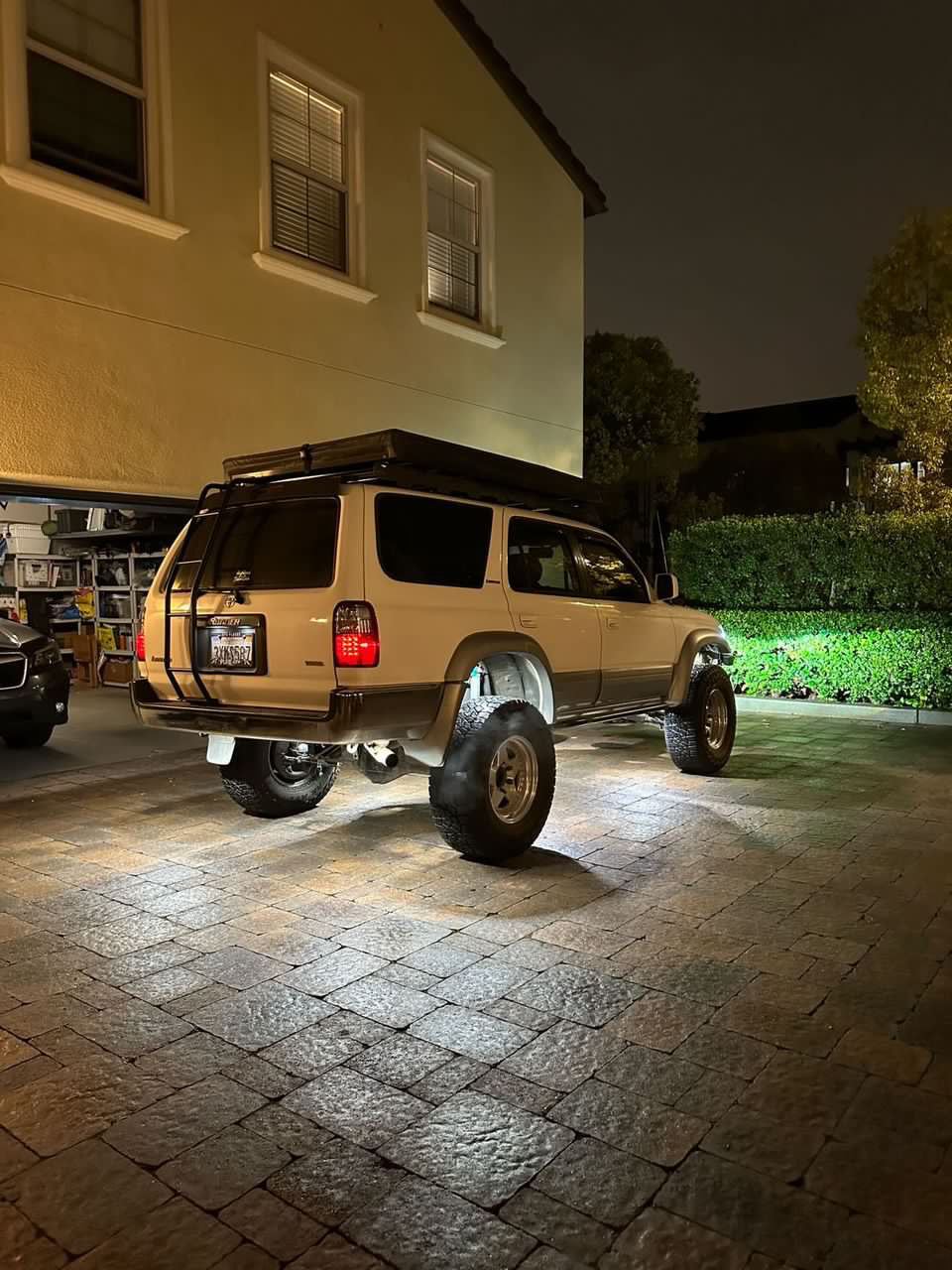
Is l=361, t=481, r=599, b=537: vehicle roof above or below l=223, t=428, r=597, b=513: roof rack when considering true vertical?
below

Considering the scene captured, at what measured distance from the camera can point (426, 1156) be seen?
107 inches

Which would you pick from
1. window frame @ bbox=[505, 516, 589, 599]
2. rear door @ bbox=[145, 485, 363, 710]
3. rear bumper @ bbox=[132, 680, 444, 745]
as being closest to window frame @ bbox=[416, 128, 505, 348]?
window frame @ bbox=[505, 516, 589, 599]

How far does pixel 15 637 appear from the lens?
30.4 feet

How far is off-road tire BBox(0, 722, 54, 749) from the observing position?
30.2 feet

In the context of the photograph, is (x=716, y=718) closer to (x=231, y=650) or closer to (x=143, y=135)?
(x=231, y=650)

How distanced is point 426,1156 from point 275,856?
10.5ft

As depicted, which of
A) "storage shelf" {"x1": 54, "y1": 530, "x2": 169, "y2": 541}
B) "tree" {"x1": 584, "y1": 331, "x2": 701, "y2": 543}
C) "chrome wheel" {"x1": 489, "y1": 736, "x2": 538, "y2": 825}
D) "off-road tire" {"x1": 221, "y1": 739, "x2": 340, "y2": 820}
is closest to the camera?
"chrome wheel" {"x1": 489, "y1": 736, "x2": 538, "y2": 825}

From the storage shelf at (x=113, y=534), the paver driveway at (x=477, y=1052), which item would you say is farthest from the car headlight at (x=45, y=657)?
the paver driveway at (x=477, y=1052)

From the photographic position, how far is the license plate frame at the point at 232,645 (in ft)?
16.8

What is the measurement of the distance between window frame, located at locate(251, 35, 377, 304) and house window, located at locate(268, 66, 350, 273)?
42mm

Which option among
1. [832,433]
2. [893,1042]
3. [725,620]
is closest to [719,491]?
[832,433]

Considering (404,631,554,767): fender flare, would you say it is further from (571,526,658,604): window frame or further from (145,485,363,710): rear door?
(571,526,658,604): window frame

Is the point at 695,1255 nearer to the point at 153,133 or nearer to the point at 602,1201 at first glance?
the point at 602,1201

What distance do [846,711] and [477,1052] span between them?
9.50 m
